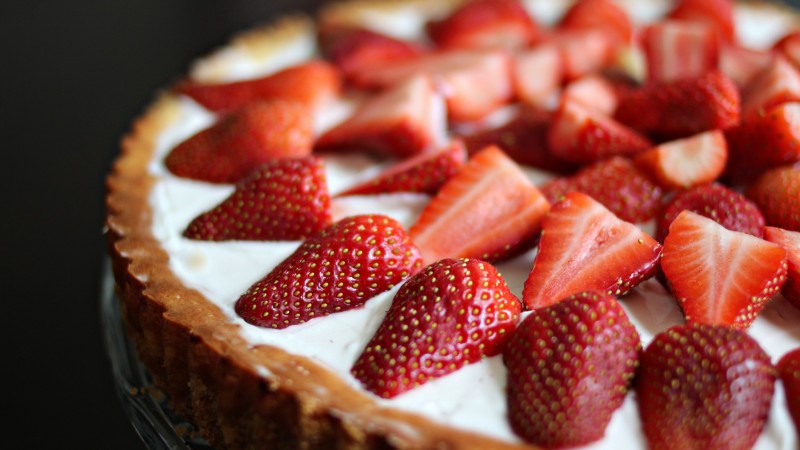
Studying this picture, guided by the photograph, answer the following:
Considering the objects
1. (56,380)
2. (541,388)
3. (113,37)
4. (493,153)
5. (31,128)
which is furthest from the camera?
(113,37)

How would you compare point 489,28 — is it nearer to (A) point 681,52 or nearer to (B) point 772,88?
(A) point 681,52

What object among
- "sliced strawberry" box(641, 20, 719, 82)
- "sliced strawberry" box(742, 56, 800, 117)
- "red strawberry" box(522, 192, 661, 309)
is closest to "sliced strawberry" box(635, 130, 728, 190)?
"sliced strawberry" box(742, 56, 800, 117)

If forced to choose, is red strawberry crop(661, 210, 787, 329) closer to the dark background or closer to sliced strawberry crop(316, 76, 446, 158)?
sliced strawberry crop(316, 76, 446, 158)

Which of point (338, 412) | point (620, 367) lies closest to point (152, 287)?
point (338, 412)

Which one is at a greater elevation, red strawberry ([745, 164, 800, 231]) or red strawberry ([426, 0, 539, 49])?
red strawberry ([426, 0, 539, 49])

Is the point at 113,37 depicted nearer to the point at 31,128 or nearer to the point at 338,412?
the point at 31,128

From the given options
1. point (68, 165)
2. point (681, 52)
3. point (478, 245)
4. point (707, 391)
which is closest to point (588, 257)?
point (478, 245)

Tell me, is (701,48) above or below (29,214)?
above
